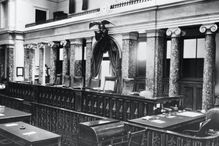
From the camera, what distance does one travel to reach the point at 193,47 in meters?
10.3

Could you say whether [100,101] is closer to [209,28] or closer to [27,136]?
[27,136]

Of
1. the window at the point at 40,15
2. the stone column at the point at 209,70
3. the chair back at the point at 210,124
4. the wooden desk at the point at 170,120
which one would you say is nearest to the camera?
the chair back at the point at 210,124

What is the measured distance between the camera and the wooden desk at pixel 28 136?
4109 mm

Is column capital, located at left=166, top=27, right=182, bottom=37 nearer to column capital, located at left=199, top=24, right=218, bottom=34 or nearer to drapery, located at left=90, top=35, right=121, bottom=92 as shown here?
column capital, located at left=199, top=24, right=218, bottom=34

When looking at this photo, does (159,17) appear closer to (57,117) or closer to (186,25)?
(186,25)

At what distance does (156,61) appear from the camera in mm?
9844

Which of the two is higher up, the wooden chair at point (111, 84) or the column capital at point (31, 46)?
the column capital at point (31, 46)

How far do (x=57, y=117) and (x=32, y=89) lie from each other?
3.13 m

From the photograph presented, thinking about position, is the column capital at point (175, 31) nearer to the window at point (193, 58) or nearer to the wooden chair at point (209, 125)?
the window at point (193, 58)

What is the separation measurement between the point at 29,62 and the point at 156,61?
1086 centimetres

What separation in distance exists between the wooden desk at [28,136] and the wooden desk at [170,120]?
1.50 meters

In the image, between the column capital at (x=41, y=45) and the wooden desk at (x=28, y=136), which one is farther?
the column capital at (x=41, y=45)

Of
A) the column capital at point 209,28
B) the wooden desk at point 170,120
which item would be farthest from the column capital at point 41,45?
the wooden desk at point 170,120

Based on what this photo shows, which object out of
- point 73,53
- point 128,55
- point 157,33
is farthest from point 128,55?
point 73,53
